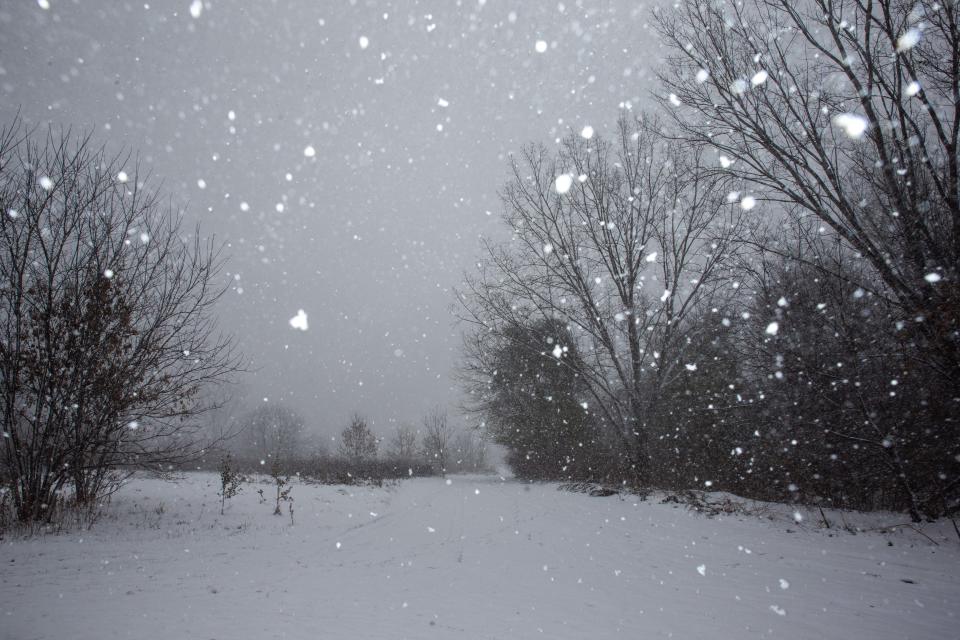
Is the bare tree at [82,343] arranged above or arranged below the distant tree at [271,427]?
above

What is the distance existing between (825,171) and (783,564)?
5966mm

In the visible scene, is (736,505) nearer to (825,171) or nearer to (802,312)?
(802,312)

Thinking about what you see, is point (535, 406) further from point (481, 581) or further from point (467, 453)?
point (467, 453)

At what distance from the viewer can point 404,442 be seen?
2505 inches

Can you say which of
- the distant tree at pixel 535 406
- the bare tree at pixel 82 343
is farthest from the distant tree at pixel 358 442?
the bare tree at pixel 82 343

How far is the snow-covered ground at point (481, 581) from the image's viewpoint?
3342 mm

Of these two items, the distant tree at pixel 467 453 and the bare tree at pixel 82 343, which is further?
the distant tree at pixel 467 453

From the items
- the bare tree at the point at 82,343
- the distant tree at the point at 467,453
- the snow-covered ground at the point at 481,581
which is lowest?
the distant tree at the point at 467,453

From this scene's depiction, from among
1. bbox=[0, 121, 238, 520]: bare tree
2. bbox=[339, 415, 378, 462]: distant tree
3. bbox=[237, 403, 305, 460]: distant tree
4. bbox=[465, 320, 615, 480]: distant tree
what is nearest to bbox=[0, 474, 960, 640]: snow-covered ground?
bbox=[0, 121, 238, 520]: bare tree

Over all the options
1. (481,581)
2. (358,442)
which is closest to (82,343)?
(481,581)

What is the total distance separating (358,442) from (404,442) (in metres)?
27.2

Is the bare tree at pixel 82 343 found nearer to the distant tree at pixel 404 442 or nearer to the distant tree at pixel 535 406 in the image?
the distant tree at pixel 535 406

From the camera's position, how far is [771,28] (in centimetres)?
708

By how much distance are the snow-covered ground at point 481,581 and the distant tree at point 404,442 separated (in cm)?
5670
